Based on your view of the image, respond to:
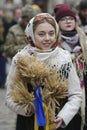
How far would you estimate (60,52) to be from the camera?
15.6 ft

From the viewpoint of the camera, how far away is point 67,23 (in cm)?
591

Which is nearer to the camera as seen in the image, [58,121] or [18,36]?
[58,121]

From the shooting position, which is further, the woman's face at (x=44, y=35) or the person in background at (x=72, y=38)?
the person in background at (x=72, y=38)

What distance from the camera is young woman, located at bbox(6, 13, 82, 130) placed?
14.6ft

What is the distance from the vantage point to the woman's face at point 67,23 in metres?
5.85

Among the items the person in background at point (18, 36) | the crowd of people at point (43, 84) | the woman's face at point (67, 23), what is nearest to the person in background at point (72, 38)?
the woman's face at point (67, 23)

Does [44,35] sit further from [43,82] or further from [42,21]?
A: [43,82]

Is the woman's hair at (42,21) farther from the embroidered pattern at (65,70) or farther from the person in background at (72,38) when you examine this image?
the person in background at (72,38)

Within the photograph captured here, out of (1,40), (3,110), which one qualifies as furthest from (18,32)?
(1,40)

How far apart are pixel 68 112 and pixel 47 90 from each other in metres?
0.25

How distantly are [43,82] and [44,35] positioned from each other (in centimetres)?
42

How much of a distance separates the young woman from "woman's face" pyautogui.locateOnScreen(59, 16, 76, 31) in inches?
44.3

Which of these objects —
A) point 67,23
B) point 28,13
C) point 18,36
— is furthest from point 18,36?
point 67,23

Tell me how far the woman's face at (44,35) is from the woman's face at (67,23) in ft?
3.91
